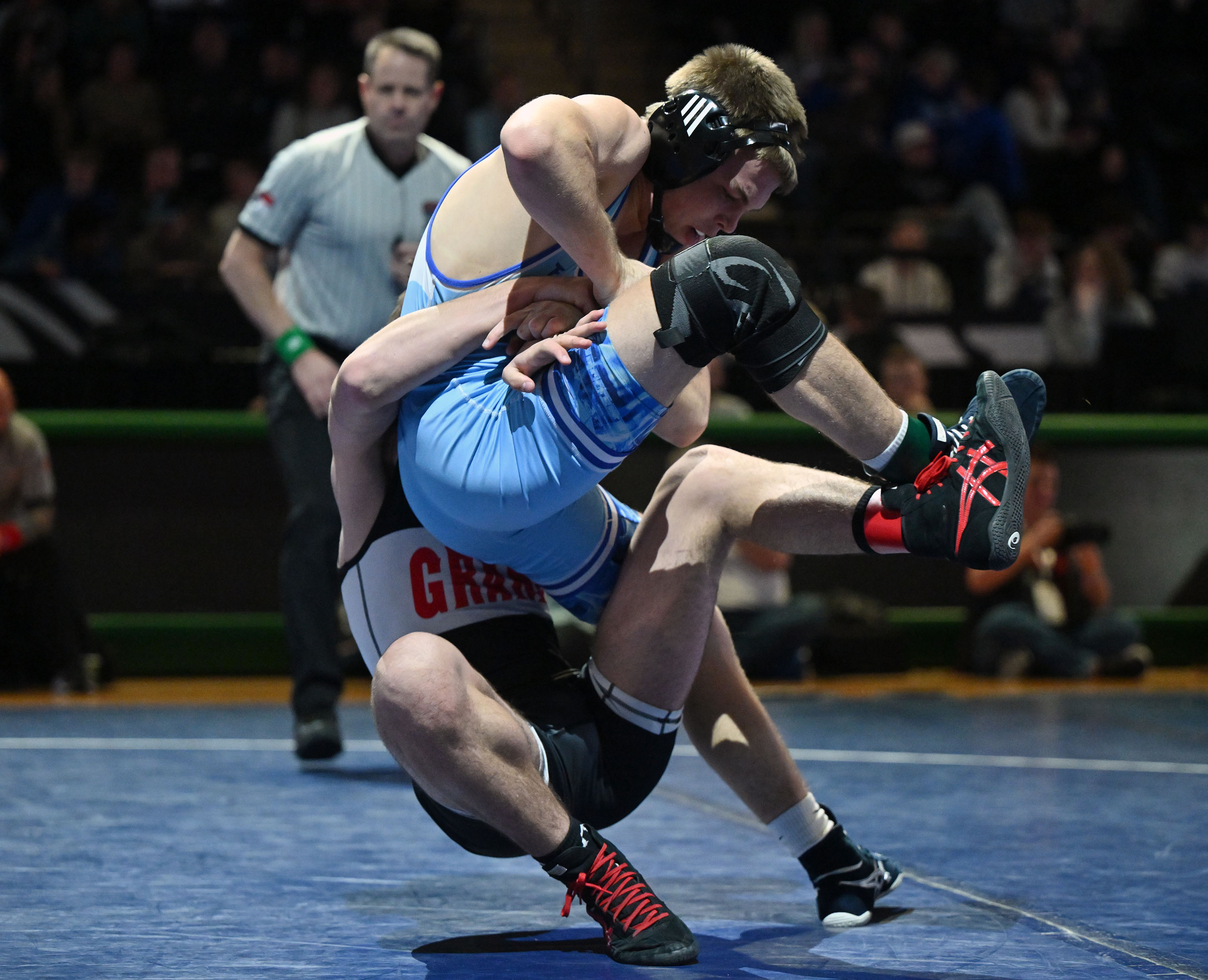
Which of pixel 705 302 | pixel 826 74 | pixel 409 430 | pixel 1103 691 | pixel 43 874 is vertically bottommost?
pixel 1103 691

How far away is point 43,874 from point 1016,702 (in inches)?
152

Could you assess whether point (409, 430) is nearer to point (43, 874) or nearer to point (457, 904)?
point (457, 904)

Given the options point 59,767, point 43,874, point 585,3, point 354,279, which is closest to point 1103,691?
point 354,279

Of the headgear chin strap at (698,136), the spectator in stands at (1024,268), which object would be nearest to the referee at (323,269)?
the headgear chin strap at (698,136)

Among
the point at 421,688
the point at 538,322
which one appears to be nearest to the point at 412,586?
the point at 421,688

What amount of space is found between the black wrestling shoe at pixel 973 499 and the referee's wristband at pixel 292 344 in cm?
250

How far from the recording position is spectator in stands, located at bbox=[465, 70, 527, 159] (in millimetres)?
9898

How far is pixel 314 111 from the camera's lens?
31.9 ft

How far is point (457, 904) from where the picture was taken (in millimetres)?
2965

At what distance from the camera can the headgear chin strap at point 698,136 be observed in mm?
2723


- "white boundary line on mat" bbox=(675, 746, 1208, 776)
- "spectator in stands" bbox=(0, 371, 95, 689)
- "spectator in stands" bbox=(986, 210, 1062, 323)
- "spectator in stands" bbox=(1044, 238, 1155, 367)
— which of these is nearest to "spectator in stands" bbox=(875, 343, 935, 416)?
"spectator in stands" bbox=(1044, 238, 1155, 367)

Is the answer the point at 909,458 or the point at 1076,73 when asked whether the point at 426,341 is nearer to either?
the point at 909,458

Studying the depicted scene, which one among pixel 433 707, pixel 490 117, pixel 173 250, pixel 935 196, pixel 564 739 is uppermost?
pixel 490 117

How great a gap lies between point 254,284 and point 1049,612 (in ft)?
12.5
